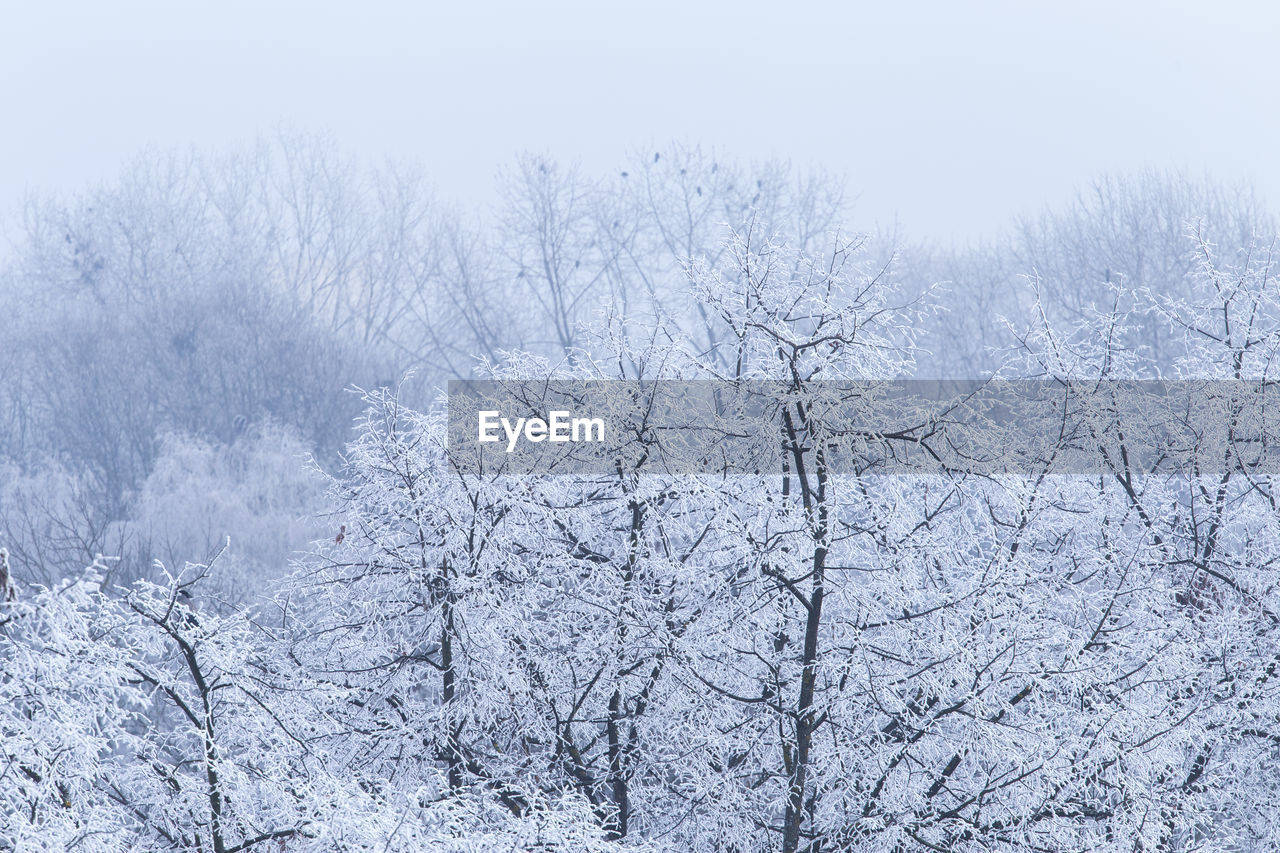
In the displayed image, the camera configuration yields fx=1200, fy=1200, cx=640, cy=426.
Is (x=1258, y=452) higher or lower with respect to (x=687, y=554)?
higher

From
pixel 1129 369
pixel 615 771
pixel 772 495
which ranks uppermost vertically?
pixel 1129 369

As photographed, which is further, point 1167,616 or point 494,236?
point 494,236

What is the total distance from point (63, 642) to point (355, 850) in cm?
164

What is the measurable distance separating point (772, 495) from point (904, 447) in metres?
0.80

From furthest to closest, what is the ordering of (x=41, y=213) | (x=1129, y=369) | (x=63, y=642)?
(x=41, y=213) → (x=1129, y=369) → (x=63, y=642)

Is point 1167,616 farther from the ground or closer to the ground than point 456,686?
farther from the ground

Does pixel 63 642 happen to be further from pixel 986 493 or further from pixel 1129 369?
pixel 1129 369

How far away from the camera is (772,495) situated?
270 inches

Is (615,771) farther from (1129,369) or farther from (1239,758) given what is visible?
(1129,369)

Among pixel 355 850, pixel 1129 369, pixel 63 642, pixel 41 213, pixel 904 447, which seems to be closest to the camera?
pixel 355 850

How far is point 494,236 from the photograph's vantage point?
151ft

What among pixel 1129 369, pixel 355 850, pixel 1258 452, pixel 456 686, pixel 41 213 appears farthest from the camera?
pixel 41 213

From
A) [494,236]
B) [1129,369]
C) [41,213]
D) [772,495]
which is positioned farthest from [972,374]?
[41,213]

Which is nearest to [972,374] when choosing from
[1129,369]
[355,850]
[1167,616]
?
[1129,369]
